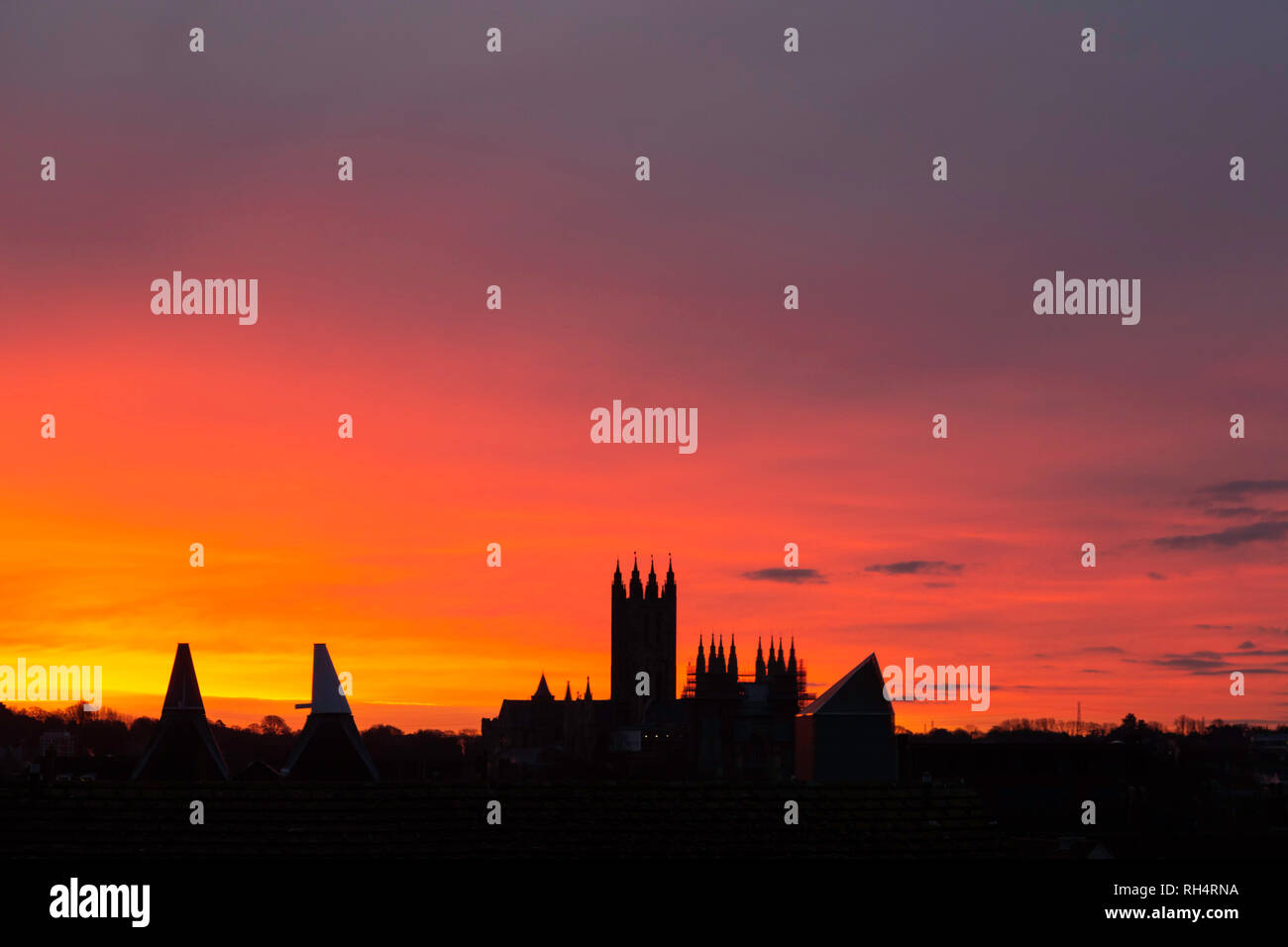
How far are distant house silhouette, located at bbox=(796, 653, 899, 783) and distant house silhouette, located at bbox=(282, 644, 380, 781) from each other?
45.6 ft

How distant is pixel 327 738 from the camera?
40.2 m

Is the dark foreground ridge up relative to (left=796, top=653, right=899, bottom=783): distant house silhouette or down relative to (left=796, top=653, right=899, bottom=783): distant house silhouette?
down

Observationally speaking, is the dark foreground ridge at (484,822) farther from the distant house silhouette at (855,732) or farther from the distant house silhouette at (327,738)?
the distant house silhouette at (327,738)

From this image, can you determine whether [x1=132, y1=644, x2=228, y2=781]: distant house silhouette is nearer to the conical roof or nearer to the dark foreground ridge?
the conical roof

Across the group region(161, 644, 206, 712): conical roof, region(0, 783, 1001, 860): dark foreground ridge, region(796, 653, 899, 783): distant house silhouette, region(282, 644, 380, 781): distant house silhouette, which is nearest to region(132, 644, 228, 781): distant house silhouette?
region(161, 644, 206, 712): conical roof

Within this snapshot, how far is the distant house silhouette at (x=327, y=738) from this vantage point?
39875 mm

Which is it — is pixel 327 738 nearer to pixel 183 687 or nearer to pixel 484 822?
pixel 183 687

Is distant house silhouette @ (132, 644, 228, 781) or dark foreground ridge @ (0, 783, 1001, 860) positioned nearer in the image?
dark foreground ridge @ (0, 783, 1001, 860)

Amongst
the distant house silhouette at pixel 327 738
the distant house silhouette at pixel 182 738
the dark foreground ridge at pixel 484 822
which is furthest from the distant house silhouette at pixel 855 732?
the distant house silhouette at pixel 182 738

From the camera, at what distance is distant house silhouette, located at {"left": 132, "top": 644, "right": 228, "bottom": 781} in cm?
4378

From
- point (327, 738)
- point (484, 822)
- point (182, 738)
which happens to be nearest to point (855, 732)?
point (484, 822)

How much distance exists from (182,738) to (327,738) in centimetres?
653
